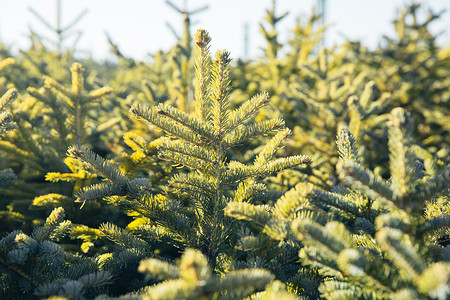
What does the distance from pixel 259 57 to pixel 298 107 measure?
164cm

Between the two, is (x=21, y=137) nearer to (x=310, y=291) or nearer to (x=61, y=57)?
(x=310, y=291)

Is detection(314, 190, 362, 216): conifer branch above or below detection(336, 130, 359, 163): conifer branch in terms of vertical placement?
below

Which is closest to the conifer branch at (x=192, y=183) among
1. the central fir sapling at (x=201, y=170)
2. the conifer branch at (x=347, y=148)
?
the central fir sapling at (x=201, y=170)

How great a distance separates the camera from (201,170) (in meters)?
1.57

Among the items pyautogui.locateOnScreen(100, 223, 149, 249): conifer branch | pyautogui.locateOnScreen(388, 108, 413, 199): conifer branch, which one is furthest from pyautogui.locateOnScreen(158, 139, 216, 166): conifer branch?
pyautogui.locateOnScreen(388, 108, 413, 199): conifer branch

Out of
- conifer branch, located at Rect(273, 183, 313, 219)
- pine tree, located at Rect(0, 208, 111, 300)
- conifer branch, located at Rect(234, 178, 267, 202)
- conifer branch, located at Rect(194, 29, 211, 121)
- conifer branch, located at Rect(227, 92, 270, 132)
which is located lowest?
pine tree, located at Rect(0, 208, 111, 300)

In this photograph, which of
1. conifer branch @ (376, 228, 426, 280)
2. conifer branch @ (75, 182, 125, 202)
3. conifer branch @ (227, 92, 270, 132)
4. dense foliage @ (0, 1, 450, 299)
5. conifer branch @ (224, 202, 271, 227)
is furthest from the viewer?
conifer branch @ (227, 92, 270, 132)

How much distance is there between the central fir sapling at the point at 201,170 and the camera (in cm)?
142

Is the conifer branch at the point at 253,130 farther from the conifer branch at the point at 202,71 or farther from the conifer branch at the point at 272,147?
the conifer branch at the point at 202,71

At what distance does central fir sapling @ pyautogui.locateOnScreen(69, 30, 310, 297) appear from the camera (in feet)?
4.66

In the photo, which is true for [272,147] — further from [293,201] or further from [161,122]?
[161,122]

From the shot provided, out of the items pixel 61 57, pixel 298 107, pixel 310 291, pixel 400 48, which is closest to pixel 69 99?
pixel 310 291

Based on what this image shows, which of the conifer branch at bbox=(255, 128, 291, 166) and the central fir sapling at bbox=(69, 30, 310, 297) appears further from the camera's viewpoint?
the conifer branch at bbox=(255, 128, 291, 166)

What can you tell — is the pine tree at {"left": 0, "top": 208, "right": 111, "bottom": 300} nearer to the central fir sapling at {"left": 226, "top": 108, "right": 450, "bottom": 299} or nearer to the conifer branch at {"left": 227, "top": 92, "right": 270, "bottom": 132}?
the central fir sapling at {"left": 226, "top": 108, "right": 450, "bottom": 299}
